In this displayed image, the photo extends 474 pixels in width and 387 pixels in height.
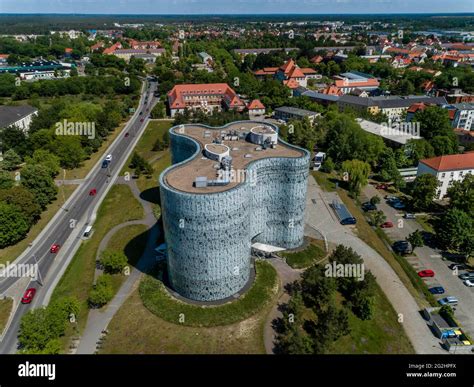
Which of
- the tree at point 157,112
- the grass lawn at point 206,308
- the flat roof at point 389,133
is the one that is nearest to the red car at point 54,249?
the grass lawn at point 206,308

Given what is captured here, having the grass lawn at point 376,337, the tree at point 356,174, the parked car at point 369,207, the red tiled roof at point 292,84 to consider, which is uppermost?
the red tiled roof at point 292,84

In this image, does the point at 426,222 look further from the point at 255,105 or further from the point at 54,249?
the point at 255,105

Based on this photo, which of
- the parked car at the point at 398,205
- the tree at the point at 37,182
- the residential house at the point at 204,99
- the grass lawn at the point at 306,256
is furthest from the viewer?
the residential house at the point at 204,99

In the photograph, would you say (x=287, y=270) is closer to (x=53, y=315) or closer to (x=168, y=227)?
(x=168, y=227)

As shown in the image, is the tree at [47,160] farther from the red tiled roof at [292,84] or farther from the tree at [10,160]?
the red tiled roof at [292,84]

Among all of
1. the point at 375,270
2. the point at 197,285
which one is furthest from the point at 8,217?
the point at 375,270

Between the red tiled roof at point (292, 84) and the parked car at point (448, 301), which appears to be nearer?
the parked car at point (448, 301)

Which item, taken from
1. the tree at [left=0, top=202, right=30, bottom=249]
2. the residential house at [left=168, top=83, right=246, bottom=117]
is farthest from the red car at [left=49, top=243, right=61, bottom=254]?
the residential house at [left=168, top=83, right=246, bottom=117]

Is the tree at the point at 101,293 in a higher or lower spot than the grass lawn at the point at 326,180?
lower

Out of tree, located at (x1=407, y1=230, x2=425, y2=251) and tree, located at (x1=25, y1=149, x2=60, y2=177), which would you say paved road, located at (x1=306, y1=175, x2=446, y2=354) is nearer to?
tree, located at (x1=407, y1=230, x2=425, y2=251)
